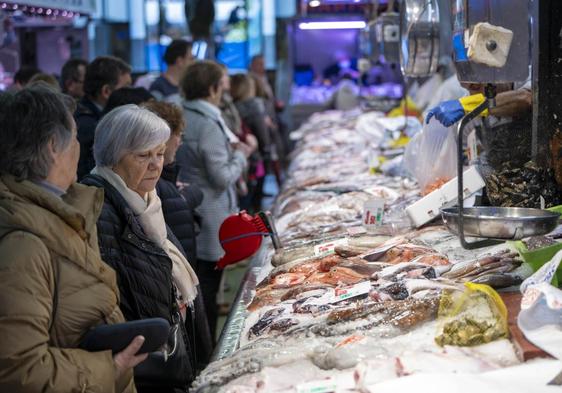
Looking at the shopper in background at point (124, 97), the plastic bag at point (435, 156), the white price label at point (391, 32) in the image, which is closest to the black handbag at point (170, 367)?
the plastic bag at point (435, 156)

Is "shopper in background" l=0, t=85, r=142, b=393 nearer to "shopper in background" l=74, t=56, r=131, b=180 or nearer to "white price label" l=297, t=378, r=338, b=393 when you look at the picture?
"white price label" l=297, t=378, r=338, b=393

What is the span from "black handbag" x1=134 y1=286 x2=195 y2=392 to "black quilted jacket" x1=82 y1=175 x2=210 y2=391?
12mm

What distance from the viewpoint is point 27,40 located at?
44.8ft

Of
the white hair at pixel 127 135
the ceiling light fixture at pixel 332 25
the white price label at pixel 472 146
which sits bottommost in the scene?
the white price label at pixel 472 146

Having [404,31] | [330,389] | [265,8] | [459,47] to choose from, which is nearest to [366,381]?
[330,389]

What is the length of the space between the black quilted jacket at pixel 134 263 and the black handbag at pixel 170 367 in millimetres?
12

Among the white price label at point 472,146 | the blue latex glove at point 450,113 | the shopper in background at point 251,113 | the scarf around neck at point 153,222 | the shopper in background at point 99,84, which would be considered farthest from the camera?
the shopper in background at point 251,113

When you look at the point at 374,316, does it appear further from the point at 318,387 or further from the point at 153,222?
the point at 153,222

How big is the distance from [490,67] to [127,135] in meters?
1.43

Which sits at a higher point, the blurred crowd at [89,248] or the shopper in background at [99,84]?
the shopper in background at [99,84]

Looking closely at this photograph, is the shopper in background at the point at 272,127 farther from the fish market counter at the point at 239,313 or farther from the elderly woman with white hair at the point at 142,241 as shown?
the elderly woman with white hair at the point at 142,241

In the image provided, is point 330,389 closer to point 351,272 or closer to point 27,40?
point 351,272

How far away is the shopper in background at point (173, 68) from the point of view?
8211 mm

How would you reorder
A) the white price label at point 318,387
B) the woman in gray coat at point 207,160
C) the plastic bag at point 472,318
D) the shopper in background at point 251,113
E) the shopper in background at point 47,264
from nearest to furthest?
the shopper in background at point 47,264 → the white price label at point 318,387 → the plastic bag at point 472,318 → the woman in gray coat at point 207,160 → the shopper in background at point 251,113
